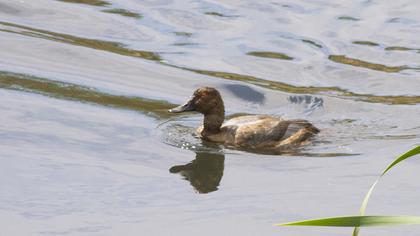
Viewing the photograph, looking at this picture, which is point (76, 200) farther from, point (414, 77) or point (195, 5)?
point (195, 5)

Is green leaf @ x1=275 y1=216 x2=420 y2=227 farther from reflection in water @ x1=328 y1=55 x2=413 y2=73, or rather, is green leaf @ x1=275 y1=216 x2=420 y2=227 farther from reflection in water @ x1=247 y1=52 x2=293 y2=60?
reflection in water @ x1=247 y1=52 x2=293 y2=60

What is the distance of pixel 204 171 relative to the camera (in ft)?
35.4

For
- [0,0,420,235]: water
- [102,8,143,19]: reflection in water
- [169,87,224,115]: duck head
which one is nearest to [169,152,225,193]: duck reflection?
[0,0,420,235]: water

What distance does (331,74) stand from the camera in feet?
Answer: 51.3

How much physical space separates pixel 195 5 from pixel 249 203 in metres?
10.0

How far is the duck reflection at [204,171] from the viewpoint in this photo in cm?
1005

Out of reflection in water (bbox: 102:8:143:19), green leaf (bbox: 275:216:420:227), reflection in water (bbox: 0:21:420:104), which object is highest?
reflection in water (bbox: 102:8:143:19)

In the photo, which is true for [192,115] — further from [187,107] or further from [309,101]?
[309,101]

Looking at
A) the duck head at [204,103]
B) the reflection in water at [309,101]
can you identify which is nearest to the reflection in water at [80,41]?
the reflection in water at [309,101]

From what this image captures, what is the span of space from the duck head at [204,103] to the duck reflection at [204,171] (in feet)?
3.74

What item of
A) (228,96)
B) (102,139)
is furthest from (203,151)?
(228,96)

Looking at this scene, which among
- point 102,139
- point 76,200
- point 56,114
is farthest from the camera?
point 56,114

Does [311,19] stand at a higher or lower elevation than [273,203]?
higher

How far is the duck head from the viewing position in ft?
42.1
